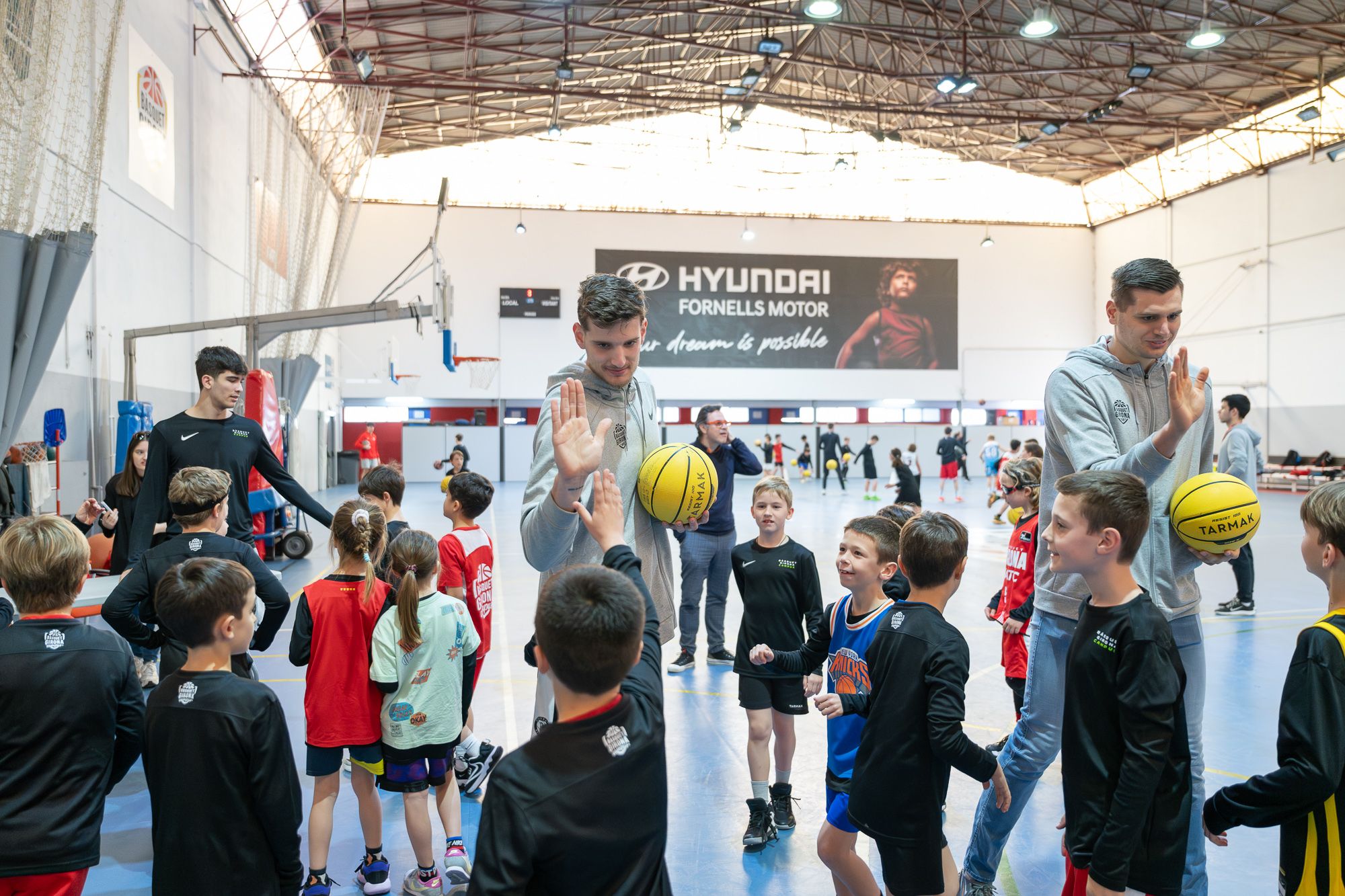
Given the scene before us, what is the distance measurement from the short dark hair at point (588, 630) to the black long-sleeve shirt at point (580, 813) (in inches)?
3.1

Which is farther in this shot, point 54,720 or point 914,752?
point 914,752

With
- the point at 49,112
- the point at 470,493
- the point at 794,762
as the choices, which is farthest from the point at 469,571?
the point at 49,112

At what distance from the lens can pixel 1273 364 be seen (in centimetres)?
2452

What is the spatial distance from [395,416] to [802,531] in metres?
18.3

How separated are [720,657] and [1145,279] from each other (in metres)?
4.81

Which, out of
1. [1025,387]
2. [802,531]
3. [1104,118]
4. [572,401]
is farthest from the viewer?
[1025,387]

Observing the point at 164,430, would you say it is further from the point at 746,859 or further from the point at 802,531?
the point at 802,531

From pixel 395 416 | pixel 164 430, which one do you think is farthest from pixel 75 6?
pixel 395 416

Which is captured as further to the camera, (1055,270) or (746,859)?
(1055,270)

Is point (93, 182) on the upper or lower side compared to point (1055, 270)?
lower

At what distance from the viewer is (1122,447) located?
9.85 feet

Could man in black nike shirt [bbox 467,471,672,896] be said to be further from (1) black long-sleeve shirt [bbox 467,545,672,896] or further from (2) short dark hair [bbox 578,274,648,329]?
(2) short dark hair [bbox 578,274,648,329]

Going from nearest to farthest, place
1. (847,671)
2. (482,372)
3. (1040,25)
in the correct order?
(847,671) < (1040,25) < (482,372)

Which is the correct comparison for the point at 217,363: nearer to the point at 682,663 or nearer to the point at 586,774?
the point at 586,774
